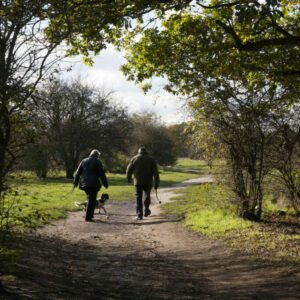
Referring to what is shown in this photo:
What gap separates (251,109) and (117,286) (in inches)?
265

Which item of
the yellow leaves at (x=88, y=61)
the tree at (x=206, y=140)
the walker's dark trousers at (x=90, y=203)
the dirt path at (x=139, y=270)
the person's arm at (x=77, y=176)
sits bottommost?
the dirt path at (x=139, y=270)

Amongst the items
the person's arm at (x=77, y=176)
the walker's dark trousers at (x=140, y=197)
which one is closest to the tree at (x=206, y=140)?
the walker's dark trousers at (x=140, y=197)

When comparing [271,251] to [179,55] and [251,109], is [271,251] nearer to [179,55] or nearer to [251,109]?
[251,109]

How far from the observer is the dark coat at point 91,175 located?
13.6 m

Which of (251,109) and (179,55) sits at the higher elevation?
(179,55)

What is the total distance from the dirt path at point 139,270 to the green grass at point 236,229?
0.49m

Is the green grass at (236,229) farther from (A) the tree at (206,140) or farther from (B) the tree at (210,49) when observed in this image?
(B) the tree at (210,49)

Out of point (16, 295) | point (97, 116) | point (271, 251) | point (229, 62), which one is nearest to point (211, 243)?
point (271, 251)

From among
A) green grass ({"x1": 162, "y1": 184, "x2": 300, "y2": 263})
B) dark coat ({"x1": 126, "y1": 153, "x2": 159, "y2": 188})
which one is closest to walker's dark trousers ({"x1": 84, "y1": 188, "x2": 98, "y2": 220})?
dark coat ({"x1": 126, "y1": 153, "x2": 159, "y2": 188})

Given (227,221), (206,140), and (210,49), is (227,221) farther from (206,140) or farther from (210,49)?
(210,49)

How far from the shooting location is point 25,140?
19.9 feet

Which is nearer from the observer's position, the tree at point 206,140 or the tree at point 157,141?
the tree at point 206,140

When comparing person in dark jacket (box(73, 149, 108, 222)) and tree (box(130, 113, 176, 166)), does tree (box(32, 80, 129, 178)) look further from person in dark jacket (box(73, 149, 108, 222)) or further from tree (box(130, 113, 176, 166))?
person in dark jacket (box(73, 149, 108, 222))

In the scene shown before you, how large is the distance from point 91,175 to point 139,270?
604 cm
